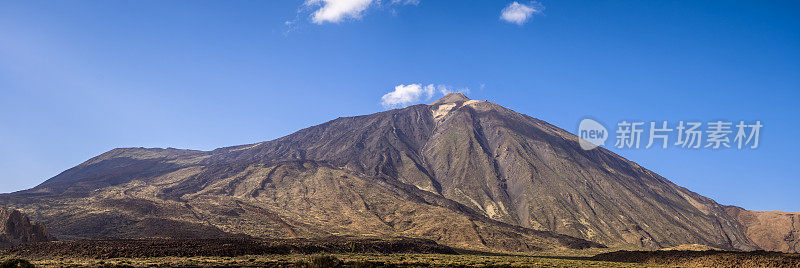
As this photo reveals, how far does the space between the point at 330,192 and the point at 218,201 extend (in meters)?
31.6

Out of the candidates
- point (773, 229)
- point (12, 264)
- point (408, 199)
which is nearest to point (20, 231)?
point (12, 264)

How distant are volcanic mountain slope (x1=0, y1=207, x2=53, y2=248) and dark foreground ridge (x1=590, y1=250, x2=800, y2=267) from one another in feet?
280

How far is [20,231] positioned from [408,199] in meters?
90.1

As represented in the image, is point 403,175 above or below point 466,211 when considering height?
above

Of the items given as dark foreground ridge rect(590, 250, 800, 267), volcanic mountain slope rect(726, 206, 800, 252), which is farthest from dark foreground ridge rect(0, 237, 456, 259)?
volcanic mountain slope rect(726, 206, 800, 252)

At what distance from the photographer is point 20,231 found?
65.4 m

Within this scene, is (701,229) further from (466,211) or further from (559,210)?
(466,211)

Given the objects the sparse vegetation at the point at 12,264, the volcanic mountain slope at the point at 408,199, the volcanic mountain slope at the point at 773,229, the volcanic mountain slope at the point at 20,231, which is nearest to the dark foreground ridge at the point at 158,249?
the volcanic mountain slope at the point at 20,231

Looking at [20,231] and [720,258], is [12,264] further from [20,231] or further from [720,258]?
[720,258]

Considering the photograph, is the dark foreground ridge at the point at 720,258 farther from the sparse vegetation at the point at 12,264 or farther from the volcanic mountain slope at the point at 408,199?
the sparse vegetation at the point at 12,264

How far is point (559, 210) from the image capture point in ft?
464

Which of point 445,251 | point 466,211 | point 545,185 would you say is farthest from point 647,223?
point 445,251

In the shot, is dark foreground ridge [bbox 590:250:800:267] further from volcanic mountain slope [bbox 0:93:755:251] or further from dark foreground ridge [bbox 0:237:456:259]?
dark foreground ridge [bbox 0:237:456:259]

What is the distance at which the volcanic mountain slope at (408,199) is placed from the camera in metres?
97.9
